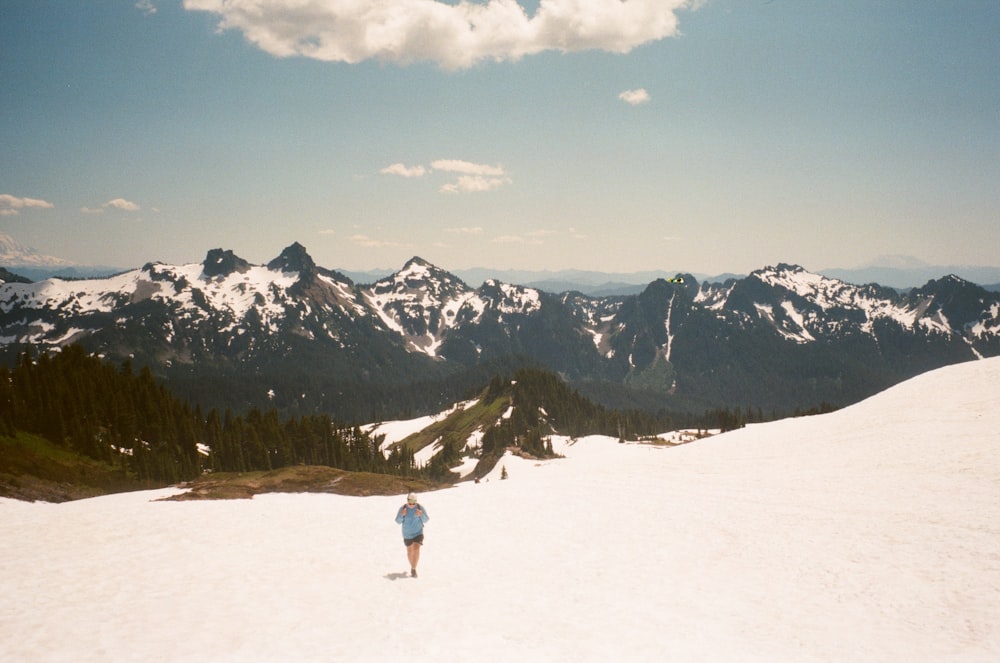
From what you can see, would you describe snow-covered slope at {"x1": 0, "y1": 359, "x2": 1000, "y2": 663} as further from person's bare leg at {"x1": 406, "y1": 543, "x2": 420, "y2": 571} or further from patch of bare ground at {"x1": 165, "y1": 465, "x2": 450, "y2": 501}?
patch of bare ground at {"x1": 165, "y1": 465, "x2": 450, "y2": 501}

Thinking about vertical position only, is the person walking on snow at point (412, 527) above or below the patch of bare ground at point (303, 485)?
above

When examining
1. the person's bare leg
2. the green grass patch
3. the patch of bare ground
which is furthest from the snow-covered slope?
the green grass patch

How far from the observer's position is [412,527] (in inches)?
838

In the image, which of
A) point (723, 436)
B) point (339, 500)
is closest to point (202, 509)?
point (339, 500)

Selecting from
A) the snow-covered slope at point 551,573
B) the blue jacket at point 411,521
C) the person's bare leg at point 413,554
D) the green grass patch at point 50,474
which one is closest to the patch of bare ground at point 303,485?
the snow-covered slope at point 551,573

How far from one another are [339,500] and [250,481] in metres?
23.1

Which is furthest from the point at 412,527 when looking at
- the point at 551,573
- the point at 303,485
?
the point at 303,485

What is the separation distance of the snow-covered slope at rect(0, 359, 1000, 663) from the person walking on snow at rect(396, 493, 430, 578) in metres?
0.93

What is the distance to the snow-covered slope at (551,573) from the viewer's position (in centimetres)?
1532

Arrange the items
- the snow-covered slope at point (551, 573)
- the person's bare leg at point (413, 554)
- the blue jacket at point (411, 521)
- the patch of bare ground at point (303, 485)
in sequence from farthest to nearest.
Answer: the patch of bare ground at point (303, 485) → the person's bare leg at point (413, 554) → the blue jacket at point (411, 521) → the snow-covered slope at point (551, 573)

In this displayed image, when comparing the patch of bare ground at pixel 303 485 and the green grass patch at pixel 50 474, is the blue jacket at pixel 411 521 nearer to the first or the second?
the patch of bare ground at pixel 303 485

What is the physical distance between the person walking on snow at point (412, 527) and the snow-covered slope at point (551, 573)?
927 mm

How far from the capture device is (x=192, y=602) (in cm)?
1819

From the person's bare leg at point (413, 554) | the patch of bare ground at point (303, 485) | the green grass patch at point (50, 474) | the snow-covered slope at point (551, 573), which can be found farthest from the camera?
the green grass patch at point (50, 474)
